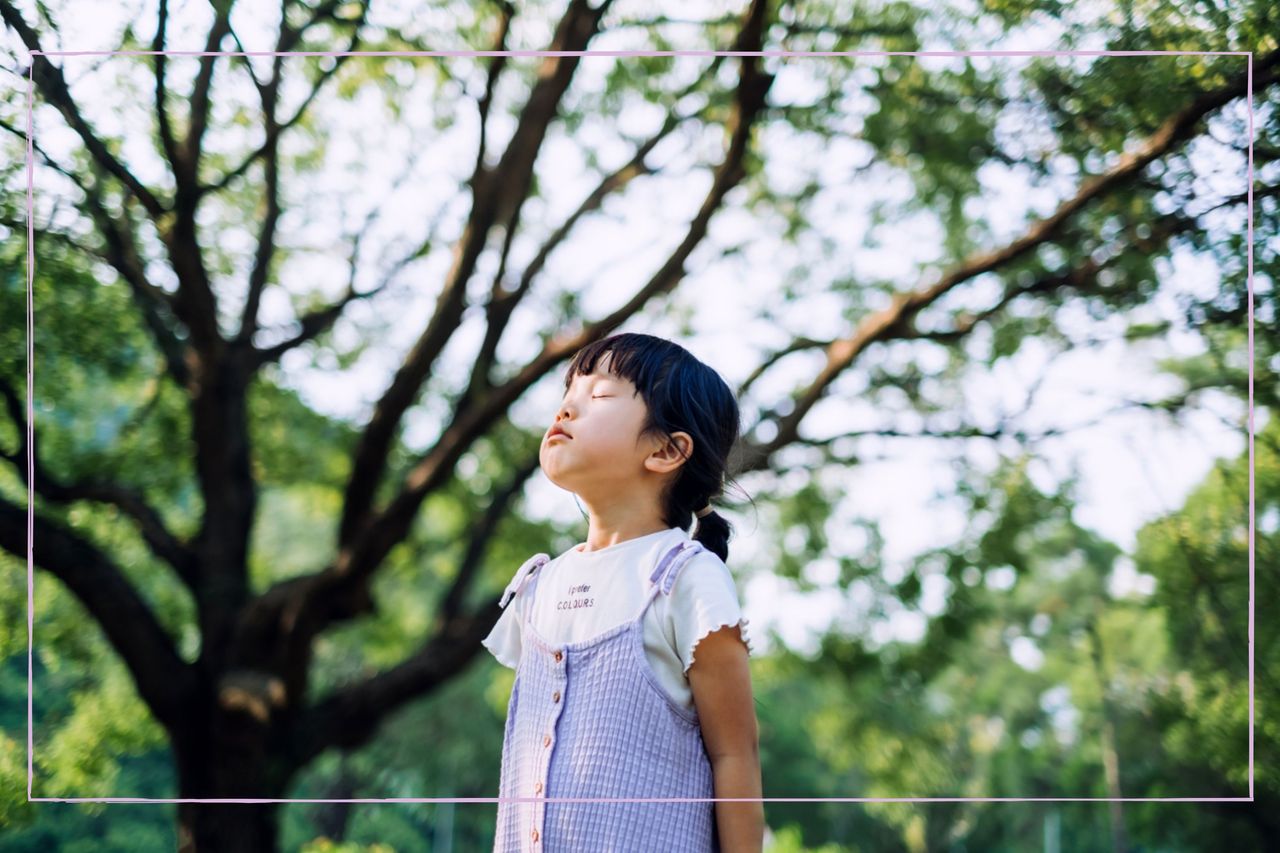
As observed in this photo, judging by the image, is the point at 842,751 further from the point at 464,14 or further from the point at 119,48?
the point at 119,48

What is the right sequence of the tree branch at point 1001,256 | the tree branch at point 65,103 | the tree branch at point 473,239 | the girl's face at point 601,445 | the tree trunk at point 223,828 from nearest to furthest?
the girl's face at point 601,445
the tree branch at point 65,103
the tree branch at point 1001,256
the tree branch at point 473,239
the tree trunk at point 223,828

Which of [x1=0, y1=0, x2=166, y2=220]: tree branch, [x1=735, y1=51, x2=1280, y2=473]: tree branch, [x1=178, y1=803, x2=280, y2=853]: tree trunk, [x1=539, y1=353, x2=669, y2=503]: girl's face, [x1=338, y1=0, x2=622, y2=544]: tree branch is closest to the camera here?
[x1=539, y1=353, x2=669, y2=503]: girl's face

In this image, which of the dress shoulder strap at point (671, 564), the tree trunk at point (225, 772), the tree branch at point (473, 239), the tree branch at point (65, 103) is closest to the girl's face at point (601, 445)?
the dress shoulder strap at point (671, 564)

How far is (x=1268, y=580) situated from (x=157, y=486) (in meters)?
3.61

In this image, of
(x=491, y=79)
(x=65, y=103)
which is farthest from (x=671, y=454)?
(x=491, y=79)

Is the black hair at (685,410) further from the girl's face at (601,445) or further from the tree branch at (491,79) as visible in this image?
the tree branch at (491,79)

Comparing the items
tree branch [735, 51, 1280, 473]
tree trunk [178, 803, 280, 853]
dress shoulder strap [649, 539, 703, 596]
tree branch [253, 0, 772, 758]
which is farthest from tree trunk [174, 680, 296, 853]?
dress shoulder strap [649, 539, 703, 596]

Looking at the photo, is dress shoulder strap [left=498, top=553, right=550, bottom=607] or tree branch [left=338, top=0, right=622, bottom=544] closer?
dress shoulder strap [left=498, top=553, right=550, bottom=607]

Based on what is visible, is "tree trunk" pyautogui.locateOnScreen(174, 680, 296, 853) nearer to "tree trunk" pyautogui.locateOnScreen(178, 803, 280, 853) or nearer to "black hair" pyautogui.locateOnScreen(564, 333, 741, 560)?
"tree trunk" pyautogui.locateOnScreen(178, 803, 280, 853)

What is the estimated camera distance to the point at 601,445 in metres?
1.36

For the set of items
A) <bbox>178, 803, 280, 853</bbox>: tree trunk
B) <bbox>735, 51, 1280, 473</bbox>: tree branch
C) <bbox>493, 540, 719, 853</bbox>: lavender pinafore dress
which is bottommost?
<bbox>178, 803, 280, 853</bbox>: tree trunk

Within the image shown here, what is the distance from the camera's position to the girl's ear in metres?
1.38

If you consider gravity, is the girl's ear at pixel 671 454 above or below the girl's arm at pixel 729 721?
above

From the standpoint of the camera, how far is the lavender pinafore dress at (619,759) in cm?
126
